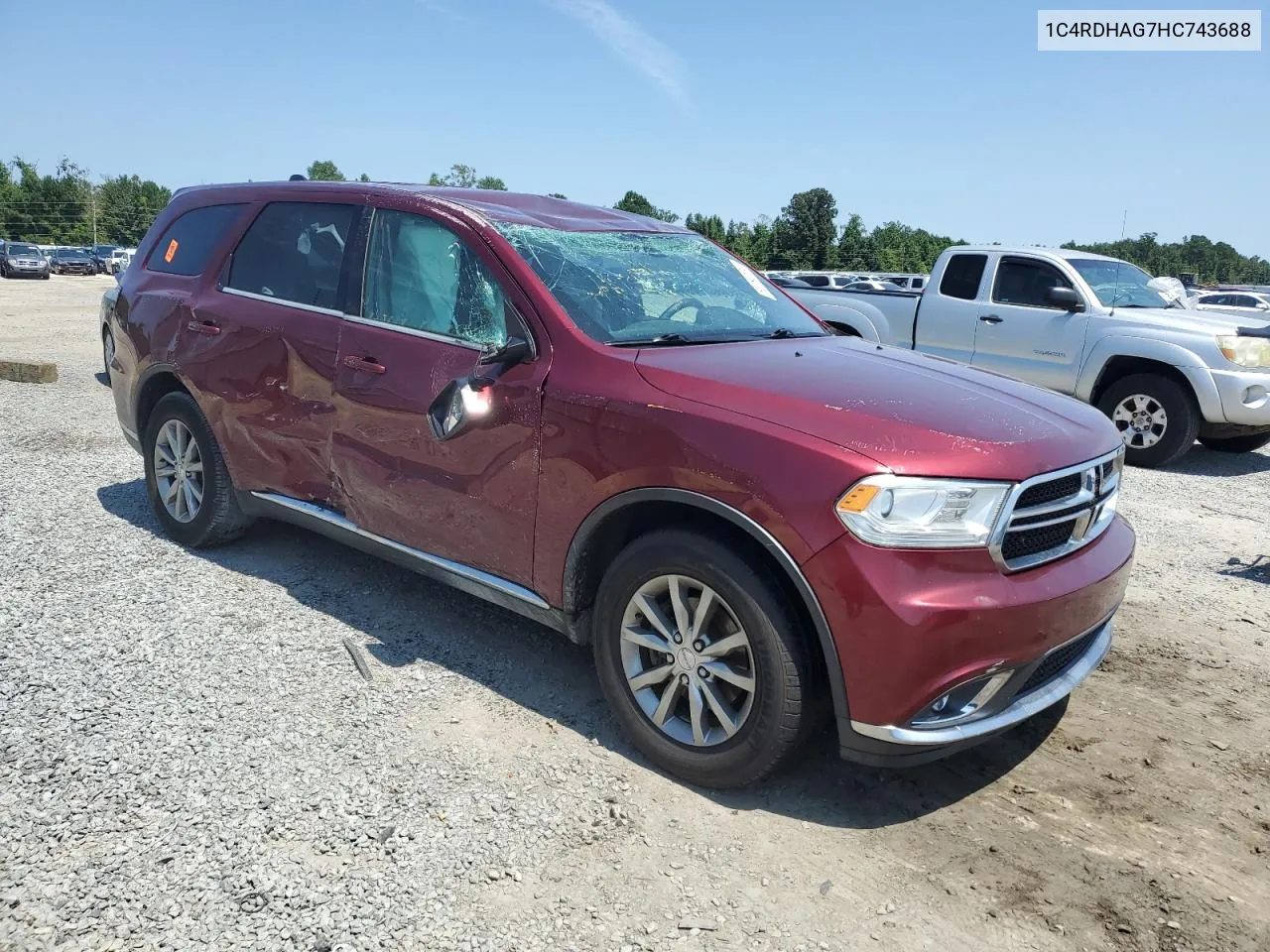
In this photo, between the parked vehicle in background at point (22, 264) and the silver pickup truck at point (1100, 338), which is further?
the parked vehicle in background at point (22, 264)

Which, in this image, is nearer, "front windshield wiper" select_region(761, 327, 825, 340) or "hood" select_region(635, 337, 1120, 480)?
"hood" select_region(635, 337, 1120, 480)

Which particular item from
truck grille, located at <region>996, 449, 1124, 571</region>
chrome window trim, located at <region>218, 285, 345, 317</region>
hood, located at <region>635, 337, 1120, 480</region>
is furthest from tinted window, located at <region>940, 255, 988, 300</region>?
chrome window trim, located at <region>218, 285, 345, 317</region>

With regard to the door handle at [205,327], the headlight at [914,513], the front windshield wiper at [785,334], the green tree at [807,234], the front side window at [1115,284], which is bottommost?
the headlight at [914,513]

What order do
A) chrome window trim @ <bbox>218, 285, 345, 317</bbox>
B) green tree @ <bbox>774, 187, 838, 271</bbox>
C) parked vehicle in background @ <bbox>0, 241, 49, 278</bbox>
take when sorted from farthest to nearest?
green tree @ <bbox>774, 187, 838, 271</bbox> → parked vehicle in background @ <bbox>0, 241, 49, 278</bbox> → chrome window trim @ <bbox>218, 285, 345, 317</bbox>

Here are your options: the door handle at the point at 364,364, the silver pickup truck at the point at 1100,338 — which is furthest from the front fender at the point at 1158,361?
the door handle at the point at 364,364

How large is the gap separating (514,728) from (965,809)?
156cm

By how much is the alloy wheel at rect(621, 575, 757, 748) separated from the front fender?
22.7 ft

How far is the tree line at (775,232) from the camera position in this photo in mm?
58688

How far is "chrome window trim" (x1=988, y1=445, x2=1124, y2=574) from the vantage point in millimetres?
2693

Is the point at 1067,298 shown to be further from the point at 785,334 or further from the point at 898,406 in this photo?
the point at 898,406

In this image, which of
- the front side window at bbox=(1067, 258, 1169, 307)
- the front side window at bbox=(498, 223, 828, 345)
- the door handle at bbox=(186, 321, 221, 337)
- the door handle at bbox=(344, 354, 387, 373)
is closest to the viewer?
the front side window at bbox=(498, 223, 828, 345)

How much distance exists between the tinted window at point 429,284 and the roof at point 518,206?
0.54ft

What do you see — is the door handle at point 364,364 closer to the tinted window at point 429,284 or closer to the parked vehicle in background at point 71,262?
the tinted window at point 429,284

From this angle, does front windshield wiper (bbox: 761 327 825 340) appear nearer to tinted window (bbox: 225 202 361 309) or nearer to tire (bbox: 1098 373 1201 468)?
tinted window (bbox: 225 202 361 309)
